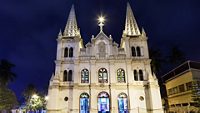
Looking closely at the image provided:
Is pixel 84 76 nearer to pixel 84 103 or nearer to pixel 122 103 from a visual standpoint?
pixel 84 103

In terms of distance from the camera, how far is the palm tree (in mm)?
39494

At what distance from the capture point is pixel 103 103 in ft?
100.0

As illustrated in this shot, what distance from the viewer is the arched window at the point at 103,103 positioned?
30.2 metres

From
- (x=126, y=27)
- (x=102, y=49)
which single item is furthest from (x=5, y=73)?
(x=126, y=27)

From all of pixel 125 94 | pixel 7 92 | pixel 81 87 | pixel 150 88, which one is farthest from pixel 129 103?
pixel 7 92

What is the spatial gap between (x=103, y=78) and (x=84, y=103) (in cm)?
→ 535

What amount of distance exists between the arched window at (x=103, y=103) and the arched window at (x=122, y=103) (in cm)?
198

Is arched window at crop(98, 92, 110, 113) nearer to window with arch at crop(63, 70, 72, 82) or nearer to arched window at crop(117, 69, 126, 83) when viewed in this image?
arched window at crop(117, 69, 126, 83)

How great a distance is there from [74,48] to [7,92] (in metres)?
18.6

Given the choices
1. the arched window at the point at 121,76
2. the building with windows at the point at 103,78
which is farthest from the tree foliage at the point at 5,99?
the arched window at the point at 121,76

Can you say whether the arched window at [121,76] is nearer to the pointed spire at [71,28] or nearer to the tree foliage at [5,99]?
the pointed spire at [71,28]

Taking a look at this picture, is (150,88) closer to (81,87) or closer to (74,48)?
(81,87)

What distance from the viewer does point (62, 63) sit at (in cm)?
3281

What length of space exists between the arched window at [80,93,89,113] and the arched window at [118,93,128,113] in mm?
5401
